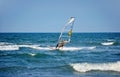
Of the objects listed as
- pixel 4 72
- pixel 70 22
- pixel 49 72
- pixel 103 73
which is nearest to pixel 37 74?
pixel 49 72

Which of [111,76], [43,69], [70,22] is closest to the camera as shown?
[111,76]

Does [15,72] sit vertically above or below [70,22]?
below

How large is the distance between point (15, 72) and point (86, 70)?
15.5 feet

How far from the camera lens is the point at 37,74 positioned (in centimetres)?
2097

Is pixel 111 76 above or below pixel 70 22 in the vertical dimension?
below

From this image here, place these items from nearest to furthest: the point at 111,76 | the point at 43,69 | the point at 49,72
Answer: the point at 111,76 → the point at 49,72 → the point at 43,69

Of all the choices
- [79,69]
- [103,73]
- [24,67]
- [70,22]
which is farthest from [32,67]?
[70,22]

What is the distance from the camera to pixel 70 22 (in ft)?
102

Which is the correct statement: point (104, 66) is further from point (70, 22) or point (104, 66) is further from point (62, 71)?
point (70, 22)

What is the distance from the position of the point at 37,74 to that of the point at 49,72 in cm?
118

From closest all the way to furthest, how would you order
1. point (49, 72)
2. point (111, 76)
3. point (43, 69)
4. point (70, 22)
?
point (111, 76) → point (49, 72) → point (43, 69) → point (70, 22)

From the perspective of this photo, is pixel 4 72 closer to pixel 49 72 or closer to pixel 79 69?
pixel 49 72

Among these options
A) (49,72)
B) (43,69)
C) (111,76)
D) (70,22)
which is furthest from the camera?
(70,22)

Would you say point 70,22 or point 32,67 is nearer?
point 32,67
